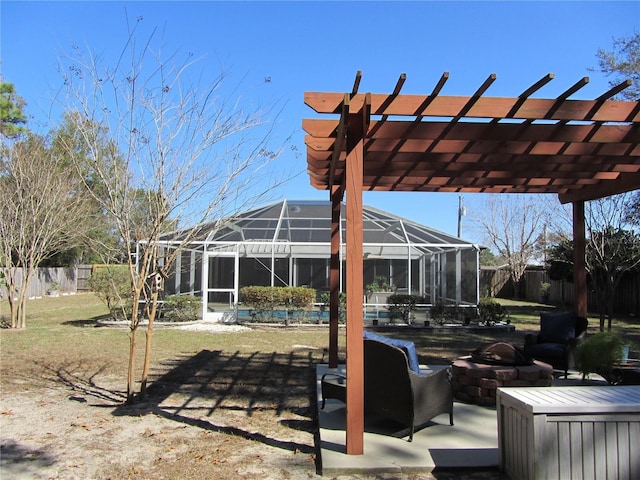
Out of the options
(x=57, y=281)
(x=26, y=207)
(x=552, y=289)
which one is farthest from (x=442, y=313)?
(x=57, y=281)

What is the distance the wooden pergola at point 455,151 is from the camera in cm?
377

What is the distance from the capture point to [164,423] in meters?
4.75

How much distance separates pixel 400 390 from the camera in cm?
411

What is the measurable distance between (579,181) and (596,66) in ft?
23.9

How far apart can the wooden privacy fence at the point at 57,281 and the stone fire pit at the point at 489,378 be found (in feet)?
66.6

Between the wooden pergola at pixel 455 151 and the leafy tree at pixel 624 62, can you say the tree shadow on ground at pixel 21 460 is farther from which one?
the leafy tree at pixel 624 62

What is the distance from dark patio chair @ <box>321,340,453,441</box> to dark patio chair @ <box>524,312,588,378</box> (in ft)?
8.84

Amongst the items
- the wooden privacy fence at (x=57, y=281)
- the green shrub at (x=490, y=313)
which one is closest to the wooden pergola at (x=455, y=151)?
the green shrub at (x=490, y=313)

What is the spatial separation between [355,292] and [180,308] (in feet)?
34.9

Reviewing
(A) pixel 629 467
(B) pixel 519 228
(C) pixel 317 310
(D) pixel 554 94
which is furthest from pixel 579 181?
(B) pixel 519 228

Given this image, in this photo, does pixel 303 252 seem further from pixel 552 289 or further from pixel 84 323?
pixel 552 289

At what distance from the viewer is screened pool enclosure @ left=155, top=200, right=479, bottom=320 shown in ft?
47.4

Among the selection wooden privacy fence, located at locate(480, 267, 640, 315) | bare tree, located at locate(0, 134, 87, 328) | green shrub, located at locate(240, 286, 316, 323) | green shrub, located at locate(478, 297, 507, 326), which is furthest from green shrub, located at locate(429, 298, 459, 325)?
bare tree, located at locate(0, 134, 87, 328)

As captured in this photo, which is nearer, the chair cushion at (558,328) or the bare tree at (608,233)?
the chair cushion at (558,328)
